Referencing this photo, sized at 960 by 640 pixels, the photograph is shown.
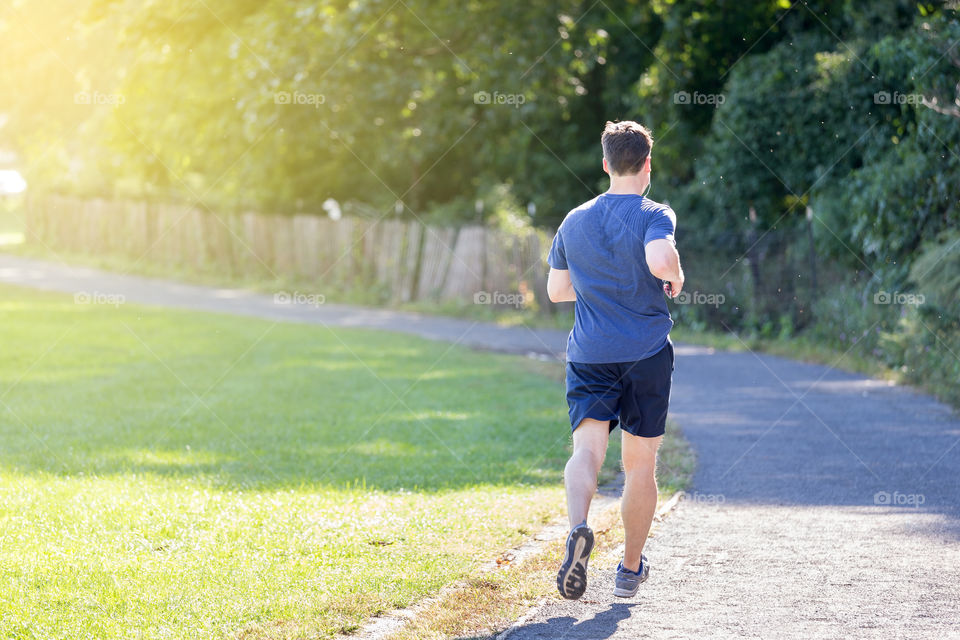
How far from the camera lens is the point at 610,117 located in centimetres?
2303

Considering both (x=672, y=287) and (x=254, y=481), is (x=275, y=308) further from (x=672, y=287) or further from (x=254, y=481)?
(x=672, y=287)

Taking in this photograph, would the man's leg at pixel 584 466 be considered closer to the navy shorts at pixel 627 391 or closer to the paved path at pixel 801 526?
the navy shorts at pixel 627 391

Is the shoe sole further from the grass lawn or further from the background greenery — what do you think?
the background greenery

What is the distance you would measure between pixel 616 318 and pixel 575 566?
1.03m

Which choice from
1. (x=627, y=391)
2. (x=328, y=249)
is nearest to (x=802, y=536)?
(x=627, y=391)

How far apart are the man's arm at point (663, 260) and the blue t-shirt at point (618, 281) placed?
0.14 meters

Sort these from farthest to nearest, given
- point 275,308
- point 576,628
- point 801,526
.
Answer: point 275,308
point 801,526
point 576,628

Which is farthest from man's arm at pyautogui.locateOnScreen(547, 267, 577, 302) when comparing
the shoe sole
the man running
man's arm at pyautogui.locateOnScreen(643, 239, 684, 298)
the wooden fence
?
the wooden fence

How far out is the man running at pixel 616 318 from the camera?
4.82m

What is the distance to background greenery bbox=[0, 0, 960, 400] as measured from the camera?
1349 cm

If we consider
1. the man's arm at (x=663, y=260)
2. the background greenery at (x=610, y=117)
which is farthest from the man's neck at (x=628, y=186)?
the background greenery at (x=610, y=117)

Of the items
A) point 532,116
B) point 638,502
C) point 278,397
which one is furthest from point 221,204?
point 638,502

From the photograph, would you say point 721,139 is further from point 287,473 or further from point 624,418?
point 624,418

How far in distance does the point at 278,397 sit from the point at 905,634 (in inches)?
295
